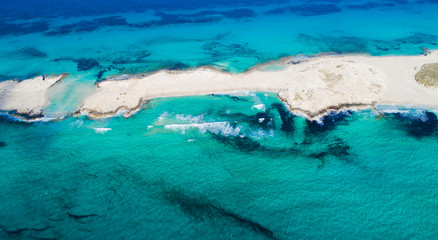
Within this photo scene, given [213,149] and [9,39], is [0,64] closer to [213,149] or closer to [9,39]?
[9,39]

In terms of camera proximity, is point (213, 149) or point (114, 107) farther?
point (114, 107)

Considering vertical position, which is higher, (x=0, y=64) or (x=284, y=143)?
(x=0, y=64)

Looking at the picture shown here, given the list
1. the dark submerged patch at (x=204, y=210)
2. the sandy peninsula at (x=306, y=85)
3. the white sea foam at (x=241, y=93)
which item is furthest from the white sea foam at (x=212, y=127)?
the dark submerged patch at (x=204, y=210)

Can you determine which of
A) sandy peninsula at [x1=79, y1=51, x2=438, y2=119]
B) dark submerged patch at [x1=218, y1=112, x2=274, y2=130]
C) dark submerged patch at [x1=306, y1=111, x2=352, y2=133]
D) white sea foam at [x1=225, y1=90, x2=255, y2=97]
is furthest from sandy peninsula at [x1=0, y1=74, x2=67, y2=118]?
dark submerged patch at [x1=306, y1=111, x2=352, y2=133]

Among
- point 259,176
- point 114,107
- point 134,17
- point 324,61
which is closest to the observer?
point 259,176

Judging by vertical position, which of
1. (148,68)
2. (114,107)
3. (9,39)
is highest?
(9,39)

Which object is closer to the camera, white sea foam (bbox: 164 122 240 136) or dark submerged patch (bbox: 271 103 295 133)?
white sea foam (bbox: 164 122 240 136)

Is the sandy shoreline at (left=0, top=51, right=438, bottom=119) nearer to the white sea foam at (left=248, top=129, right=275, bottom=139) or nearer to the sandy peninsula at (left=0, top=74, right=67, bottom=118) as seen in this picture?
the sandy peninsula at (left=0, top=74, right=67, bottom=118)

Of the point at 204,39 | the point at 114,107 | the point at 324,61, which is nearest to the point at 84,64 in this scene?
the point at 114,107
